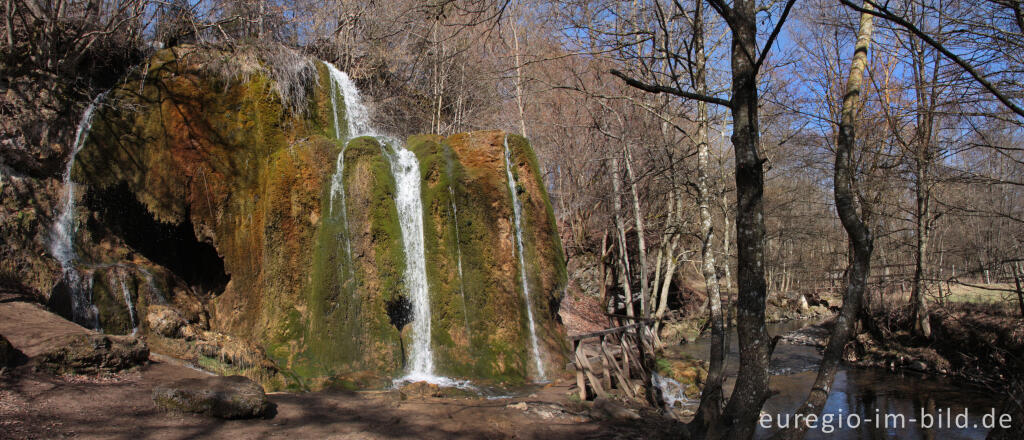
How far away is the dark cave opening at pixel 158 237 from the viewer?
400 inches

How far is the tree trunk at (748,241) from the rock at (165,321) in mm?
8391

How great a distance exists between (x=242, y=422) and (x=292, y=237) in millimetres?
4557

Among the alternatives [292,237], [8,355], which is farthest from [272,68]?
[8,355]

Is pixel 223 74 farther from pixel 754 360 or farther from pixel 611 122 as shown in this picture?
pixel 754 360

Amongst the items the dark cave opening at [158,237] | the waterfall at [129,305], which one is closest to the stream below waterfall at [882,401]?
the waterfall at [129,305]

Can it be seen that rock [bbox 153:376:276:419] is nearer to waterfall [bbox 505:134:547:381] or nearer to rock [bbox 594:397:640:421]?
rock [bbox 594:397:640:421]

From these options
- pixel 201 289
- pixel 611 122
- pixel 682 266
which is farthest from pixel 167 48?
pixel 682 266

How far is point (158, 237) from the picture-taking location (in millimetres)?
11211

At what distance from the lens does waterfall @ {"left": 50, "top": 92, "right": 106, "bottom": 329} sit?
8922 mm

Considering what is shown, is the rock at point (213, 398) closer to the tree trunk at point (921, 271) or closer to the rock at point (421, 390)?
the rock at point (421, 390)

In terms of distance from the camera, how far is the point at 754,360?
4.36m

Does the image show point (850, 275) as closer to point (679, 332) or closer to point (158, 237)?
point (158, 237)

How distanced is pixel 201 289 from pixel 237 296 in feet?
5.10

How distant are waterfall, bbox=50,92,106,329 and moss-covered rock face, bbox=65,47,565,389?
128mm
